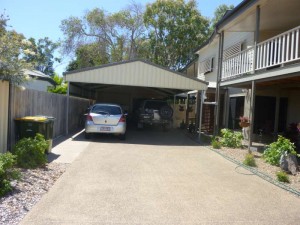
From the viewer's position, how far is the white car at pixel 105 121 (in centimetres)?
1471

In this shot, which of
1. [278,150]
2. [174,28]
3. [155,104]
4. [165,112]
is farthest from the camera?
[174,28]

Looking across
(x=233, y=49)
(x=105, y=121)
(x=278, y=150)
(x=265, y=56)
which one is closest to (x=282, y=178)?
(x=278, y=150)

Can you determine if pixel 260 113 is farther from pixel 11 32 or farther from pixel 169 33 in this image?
pixel 169 33

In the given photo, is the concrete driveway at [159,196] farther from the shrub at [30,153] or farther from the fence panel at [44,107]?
the fence panel at [44,107]

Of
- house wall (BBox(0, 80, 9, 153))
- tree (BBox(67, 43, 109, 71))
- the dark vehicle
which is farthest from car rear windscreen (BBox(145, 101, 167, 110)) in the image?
tree (BBox(67, 43, 109, 71))

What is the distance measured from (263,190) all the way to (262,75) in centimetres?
532

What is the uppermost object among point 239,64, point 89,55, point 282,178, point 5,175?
point 89,55

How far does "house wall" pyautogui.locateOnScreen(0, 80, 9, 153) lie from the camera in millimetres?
8867

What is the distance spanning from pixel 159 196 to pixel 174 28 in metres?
30.3

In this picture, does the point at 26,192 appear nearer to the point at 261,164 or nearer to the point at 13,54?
the point at 13,54

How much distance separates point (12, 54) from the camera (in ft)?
27.0

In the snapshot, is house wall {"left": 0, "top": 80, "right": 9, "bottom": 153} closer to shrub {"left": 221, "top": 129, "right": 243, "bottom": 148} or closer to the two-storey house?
the two-storey house

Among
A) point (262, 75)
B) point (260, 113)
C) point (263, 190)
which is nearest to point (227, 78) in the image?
point (260, 113)

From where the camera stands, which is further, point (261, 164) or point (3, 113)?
point (261, 164)
